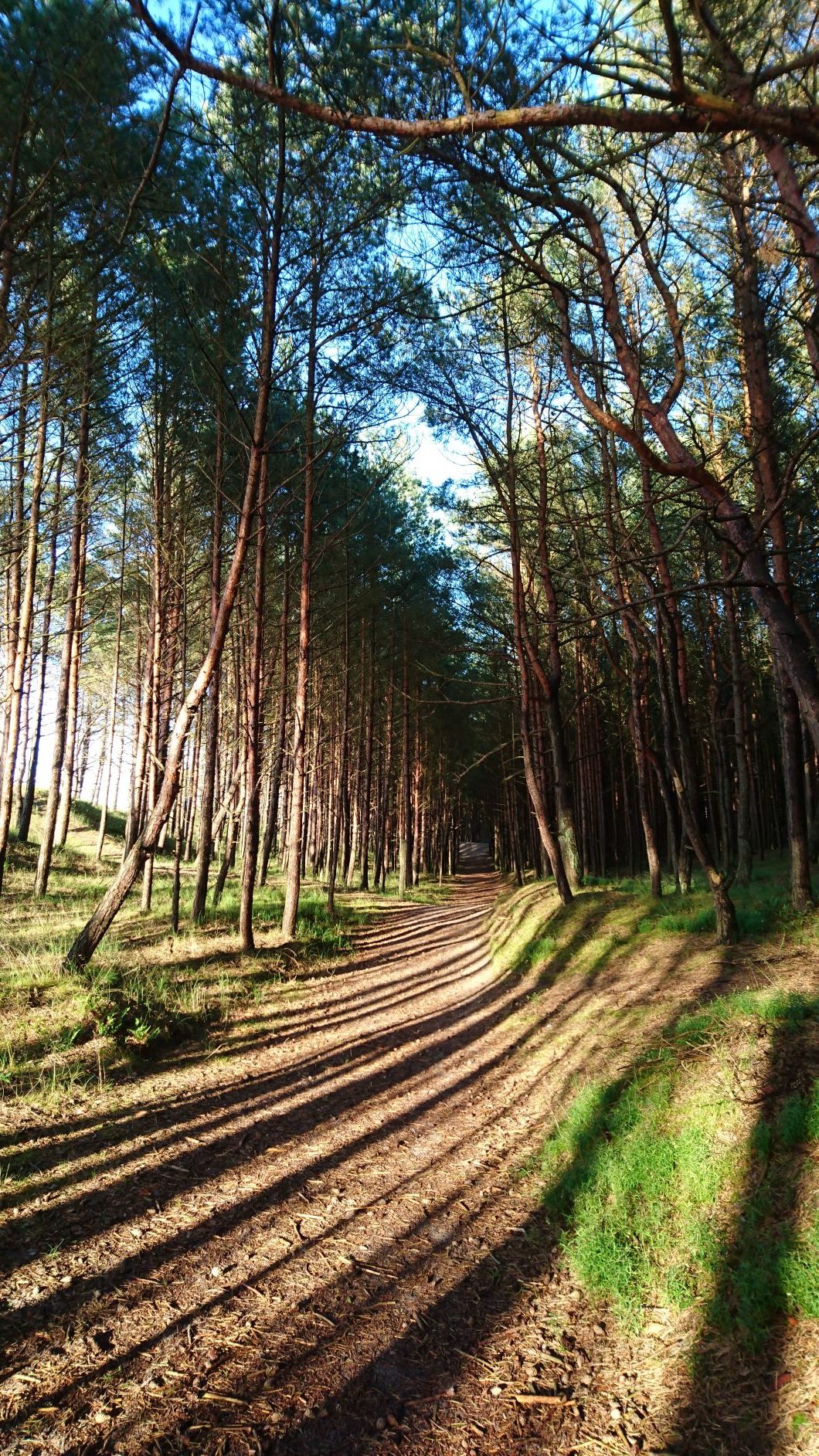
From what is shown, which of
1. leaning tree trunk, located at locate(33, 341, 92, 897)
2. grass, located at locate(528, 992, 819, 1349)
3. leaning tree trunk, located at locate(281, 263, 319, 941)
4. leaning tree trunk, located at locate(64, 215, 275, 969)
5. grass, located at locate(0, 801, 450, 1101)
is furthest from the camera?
leaning tree trunk, located at locate(281, 263, 319, 941)

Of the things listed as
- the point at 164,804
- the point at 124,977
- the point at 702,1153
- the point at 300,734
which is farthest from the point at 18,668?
the point at 702,1153

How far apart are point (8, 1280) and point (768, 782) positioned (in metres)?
25.9

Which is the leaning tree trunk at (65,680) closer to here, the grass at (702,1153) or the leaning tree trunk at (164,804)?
the leaning tree trunk at (164,804)

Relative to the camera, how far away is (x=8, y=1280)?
122 inches

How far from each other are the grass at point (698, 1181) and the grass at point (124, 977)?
369 centimetres

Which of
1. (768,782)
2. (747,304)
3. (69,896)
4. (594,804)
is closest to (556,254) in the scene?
(747,304)

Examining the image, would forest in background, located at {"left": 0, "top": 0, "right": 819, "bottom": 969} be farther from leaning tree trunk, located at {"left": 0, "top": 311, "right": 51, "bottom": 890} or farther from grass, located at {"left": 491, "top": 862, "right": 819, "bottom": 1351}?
grass, located at {"left": 491, "top": 862, "right": 819, "bottom": 1351}

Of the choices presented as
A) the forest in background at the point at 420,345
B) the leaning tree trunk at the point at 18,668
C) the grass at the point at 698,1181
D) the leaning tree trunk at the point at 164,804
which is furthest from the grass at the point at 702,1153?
the leaning tree trunk at the point at 18,668

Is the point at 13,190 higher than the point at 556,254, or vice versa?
the point at 556,254

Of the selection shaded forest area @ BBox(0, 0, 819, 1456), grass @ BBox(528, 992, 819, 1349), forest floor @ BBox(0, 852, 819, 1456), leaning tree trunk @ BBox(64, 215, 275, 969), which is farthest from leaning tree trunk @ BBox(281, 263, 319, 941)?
grass @ BBox(528, 992, 819, 1349)

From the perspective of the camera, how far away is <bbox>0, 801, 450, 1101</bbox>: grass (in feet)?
18.1

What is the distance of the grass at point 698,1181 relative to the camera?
106 inches

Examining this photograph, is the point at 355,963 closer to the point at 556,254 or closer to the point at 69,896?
the point at 69,896

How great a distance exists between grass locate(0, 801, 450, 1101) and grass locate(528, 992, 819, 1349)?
3.69 meters
